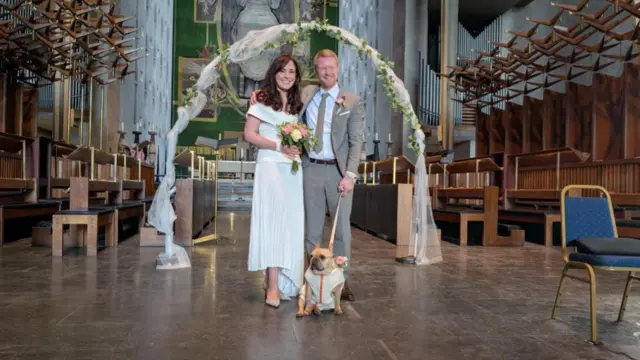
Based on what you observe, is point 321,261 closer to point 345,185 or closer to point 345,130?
point 345,185

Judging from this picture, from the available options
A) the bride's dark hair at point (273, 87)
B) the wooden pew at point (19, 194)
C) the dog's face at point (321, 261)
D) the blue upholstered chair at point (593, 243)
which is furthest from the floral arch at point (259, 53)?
the wooden pew at point (19, 194)

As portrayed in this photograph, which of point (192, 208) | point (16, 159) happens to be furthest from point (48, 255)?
point (16, 159)

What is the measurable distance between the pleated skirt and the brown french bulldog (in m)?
0.28

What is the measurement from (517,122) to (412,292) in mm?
8739

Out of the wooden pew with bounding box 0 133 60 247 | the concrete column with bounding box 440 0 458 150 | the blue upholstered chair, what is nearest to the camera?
the blue upholstered chair

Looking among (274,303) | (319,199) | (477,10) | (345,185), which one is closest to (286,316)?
(274,303)

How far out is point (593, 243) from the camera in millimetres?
2715

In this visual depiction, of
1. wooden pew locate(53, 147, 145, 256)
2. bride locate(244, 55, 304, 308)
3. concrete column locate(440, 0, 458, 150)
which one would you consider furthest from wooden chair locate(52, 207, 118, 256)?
concrete column locate(440, 0, 458, 150)

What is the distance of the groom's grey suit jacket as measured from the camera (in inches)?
127

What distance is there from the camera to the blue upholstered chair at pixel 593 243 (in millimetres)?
2572

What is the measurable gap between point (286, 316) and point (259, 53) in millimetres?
2014

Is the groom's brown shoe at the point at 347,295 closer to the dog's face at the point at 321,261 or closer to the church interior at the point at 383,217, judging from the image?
the church interior at the point at 383,217

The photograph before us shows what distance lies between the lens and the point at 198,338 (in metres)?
2.59

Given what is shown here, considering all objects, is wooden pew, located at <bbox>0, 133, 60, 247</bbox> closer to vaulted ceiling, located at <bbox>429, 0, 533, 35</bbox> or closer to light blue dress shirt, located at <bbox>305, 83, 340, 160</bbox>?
light blue dress shirt, located at <bbox>305, 83, 340, 160</bbox>
